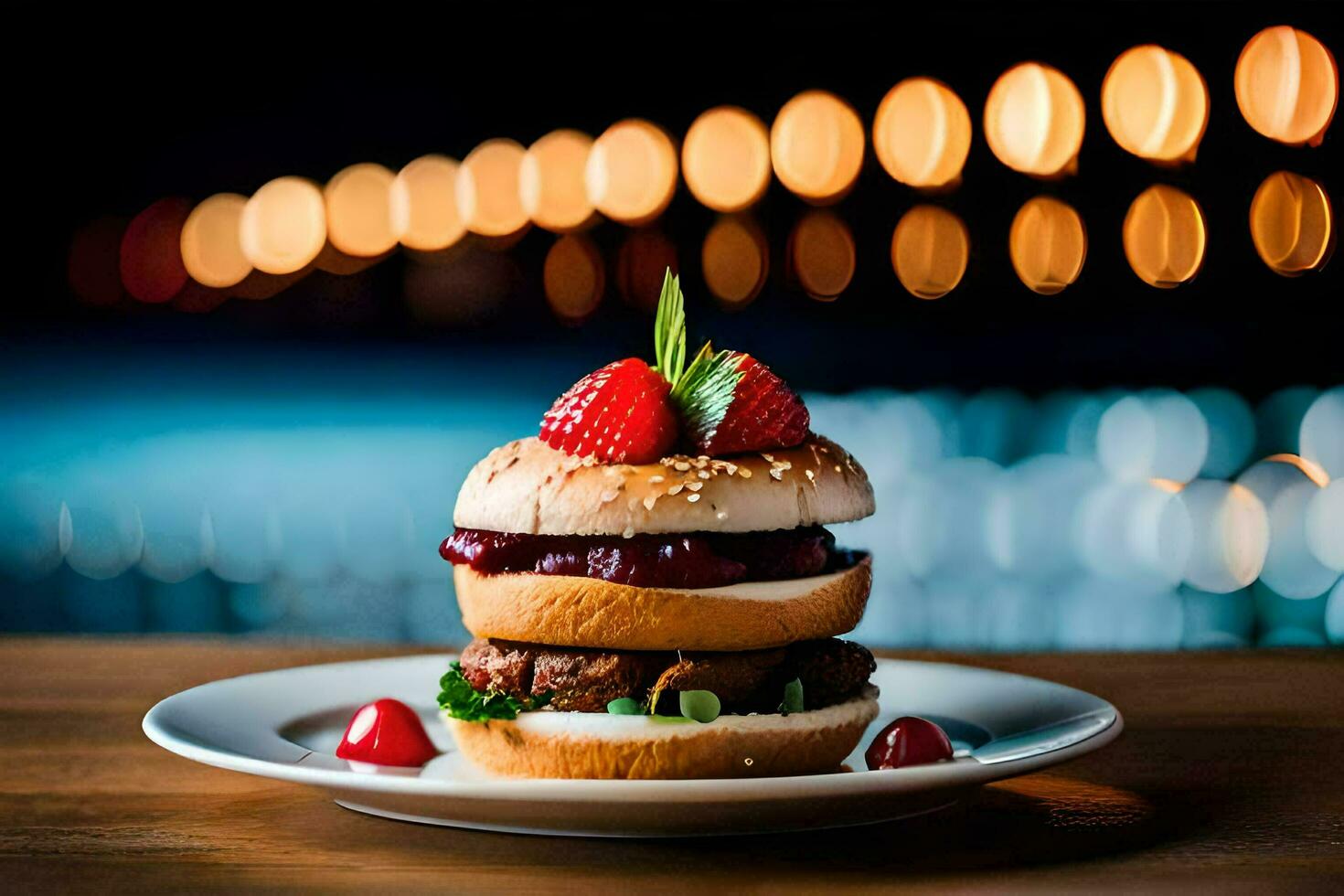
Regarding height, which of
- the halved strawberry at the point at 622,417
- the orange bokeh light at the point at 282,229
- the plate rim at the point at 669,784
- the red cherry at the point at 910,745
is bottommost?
the red cherry at the point at 910,745

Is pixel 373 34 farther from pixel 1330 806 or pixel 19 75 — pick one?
pixel 1330 806

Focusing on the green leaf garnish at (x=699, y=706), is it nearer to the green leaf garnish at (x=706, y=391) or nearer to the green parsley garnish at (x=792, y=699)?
the green parsley garnish at (x=792, y=699)

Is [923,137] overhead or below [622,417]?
overhead

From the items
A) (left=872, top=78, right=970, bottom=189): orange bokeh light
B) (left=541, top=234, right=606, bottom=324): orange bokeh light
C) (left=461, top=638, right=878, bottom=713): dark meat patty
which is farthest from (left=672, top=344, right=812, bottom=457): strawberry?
(left=872, top=78, right=970, bottom=189): orange bokeh light

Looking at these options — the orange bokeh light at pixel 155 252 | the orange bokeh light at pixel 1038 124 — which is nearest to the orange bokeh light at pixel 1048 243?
the orange bokeh light at pixel 1038 124

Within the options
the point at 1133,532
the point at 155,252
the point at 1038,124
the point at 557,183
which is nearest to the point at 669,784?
the point at 1133,532

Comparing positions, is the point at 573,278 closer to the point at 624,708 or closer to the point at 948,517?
the point at 948,517

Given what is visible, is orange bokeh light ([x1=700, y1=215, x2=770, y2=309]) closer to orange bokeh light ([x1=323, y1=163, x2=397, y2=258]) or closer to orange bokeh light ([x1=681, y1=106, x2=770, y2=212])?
A: orange bokeh light ([x1=681, y1=106, x2=770, y2=212])
